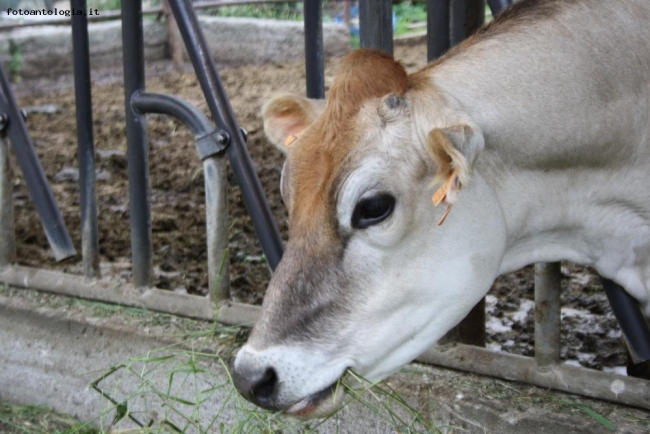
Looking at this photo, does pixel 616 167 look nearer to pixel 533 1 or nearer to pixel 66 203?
pixel 533 1

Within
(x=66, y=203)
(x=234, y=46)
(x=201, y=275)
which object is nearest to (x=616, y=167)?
(x=201, y=275)

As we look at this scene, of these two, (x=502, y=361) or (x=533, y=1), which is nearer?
(x=533, y=1)

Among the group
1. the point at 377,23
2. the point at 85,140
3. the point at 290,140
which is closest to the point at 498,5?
the point at 377,23

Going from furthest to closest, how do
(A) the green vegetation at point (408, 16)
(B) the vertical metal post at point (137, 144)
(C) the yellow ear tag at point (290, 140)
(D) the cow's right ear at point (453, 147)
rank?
(A) the green vegetation at point (408, 16) → (B) the vertical metal post at point (137, 144) → (C) the yellow ear tag at point (290, 140) → (D) the cow's right ear at point (453, 147)

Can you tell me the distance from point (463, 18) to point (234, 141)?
2.81 ft

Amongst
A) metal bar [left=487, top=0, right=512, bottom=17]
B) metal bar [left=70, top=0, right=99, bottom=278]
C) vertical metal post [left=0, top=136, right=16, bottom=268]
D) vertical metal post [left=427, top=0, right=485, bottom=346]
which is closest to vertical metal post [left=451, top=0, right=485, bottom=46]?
vertical metal post [left=427, top=0, right=485, bottom=346]

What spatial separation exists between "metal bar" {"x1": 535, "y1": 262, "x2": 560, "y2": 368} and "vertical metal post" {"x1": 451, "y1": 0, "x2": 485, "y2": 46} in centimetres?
79

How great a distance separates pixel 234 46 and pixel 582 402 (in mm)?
8043

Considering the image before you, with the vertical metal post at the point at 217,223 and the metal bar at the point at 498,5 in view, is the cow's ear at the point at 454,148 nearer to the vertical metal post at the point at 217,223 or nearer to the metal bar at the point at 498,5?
the metal bar at the point at 498,5

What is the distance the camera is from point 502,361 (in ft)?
10.4

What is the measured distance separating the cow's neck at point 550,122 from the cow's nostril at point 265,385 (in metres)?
0.74

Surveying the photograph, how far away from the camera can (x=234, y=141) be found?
358 centimetres

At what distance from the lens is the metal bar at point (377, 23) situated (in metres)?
3.48

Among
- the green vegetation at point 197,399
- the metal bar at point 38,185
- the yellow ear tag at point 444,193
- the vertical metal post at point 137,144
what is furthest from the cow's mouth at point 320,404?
the metal bar at point 38,185
